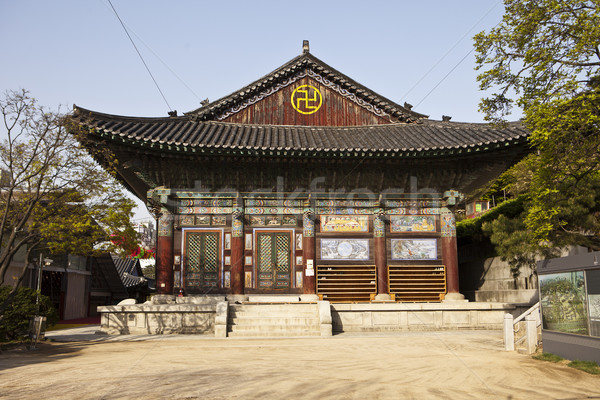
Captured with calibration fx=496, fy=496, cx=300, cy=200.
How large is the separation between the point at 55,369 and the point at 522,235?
1424 centimetres

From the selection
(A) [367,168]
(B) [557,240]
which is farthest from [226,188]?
(B) [557,240]

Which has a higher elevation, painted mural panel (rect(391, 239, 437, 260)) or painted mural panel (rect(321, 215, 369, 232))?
painted mural panel (rect(321, 215, 369, 232))

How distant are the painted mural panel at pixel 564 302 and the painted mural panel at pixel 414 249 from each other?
840 cm

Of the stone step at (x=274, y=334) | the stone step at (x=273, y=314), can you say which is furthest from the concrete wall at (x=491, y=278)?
the stone step at (x=274, y=334)

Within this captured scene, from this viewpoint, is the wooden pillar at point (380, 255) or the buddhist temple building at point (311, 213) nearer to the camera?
the buddhist temple building at point (311, 213)

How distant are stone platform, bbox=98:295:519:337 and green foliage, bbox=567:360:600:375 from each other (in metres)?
7.93

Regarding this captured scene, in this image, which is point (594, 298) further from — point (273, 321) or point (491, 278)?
point (491, 278)

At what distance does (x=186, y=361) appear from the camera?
1108 centimetres

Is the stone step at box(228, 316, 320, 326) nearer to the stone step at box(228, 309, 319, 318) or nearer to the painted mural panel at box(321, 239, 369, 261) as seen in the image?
the stone step at box(228, 309, 319, 318)

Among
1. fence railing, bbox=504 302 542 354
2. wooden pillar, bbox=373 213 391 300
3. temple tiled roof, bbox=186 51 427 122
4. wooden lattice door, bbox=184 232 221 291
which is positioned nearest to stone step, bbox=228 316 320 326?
wooden lattice door, bbox=184 232 221 291

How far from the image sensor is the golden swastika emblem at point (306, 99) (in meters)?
22.1

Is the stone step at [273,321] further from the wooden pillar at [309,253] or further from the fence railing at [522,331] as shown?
the fence railing at [522,331]

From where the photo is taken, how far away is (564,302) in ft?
34.5

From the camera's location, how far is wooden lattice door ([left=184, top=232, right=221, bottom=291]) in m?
19.5
